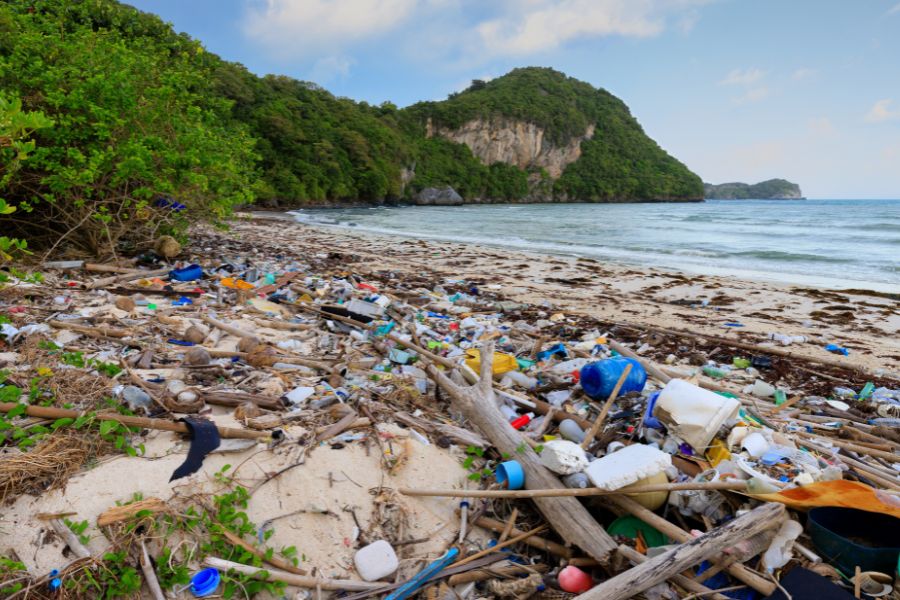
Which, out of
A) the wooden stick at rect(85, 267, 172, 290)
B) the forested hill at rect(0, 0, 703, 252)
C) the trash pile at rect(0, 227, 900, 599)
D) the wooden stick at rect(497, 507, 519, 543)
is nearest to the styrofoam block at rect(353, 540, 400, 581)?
the trash pile at rect(0, 227, 900, 599)

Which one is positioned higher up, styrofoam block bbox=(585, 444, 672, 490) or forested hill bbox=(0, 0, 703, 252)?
forested hill bbox=(0, 0, 703, 252)

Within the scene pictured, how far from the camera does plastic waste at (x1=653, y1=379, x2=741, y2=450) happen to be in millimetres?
2846

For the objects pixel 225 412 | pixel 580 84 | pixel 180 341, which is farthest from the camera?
pixel 580 84

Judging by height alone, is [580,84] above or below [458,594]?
above

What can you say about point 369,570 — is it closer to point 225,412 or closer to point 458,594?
point 458,594

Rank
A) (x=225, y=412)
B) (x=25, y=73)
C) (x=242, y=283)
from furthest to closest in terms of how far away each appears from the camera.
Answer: (x=242, y=283), (x=25, y=73), (x=225, y=412)

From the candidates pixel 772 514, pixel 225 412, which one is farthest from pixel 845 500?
pixel 225 412

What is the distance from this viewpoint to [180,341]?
14.3ft

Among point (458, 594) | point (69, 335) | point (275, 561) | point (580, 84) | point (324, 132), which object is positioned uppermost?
point (580, 84)

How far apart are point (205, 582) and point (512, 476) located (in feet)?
4.84

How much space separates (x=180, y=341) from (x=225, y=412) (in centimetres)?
164

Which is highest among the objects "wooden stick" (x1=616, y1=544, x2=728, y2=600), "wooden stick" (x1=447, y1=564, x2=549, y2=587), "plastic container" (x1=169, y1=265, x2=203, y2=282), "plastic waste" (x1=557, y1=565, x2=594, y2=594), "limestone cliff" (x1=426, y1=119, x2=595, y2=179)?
"limestone cliff" (x1=426, y1=119, x2=595, y2=179)

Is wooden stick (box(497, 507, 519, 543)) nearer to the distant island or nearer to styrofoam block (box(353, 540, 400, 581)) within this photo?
styrofoam block (box(353, 540, 400, 581))

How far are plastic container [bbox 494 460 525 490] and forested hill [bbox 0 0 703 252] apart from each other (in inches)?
115
